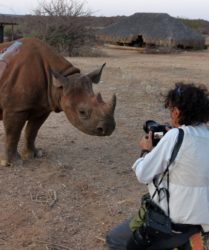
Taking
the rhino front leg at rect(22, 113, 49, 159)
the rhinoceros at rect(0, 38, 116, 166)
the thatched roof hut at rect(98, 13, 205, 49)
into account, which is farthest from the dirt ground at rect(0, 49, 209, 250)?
the thatched roof hut at rect(98, 13, 205, 49)

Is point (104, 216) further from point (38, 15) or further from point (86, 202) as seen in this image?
point (38, 15)

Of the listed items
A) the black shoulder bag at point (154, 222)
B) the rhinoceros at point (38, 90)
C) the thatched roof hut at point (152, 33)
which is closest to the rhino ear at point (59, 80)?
the rhinoceros at point (38, 90)

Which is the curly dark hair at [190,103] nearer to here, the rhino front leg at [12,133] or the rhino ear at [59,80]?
the rhino ear at [59,80]

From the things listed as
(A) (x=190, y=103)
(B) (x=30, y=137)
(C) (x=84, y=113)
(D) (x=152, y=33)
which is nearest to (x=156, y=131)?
(A) (x=190, y=103)

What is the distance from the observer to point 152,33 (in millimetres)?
28781

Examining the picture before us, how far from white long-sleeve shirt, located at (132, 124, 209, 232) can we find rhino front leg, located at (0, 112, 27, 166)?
329 centimetres

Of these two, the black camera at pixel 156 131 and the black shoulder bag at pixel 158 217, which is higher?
the black camera at pixel 156 131

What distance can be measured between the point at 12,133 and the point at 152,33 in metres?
23.1

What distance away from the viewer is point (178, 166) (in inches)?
126

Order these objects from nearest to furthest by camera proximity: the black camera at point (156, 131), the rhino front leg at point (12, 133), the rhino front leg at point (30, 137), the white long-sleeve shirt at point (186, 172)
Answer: the white long-sleeve shirt at point (186, 172) < the black camera at point (156, 131) < the rhino front leg at point (12, 133) < the rhino front leg at point (30, 137)

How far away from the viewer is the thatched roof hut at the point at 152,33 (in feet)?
92.7

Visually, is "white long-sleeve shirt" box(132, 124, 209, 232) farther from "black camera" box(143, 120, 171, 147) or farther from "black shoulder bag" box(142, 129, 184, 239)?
"black camera" box(143, 120, 171, 147)

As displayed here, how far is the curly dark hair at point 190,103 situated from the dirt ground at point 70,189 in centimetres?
175

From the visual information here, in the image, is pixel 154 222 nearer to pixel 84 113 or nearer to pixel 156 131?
pixel 156 131
